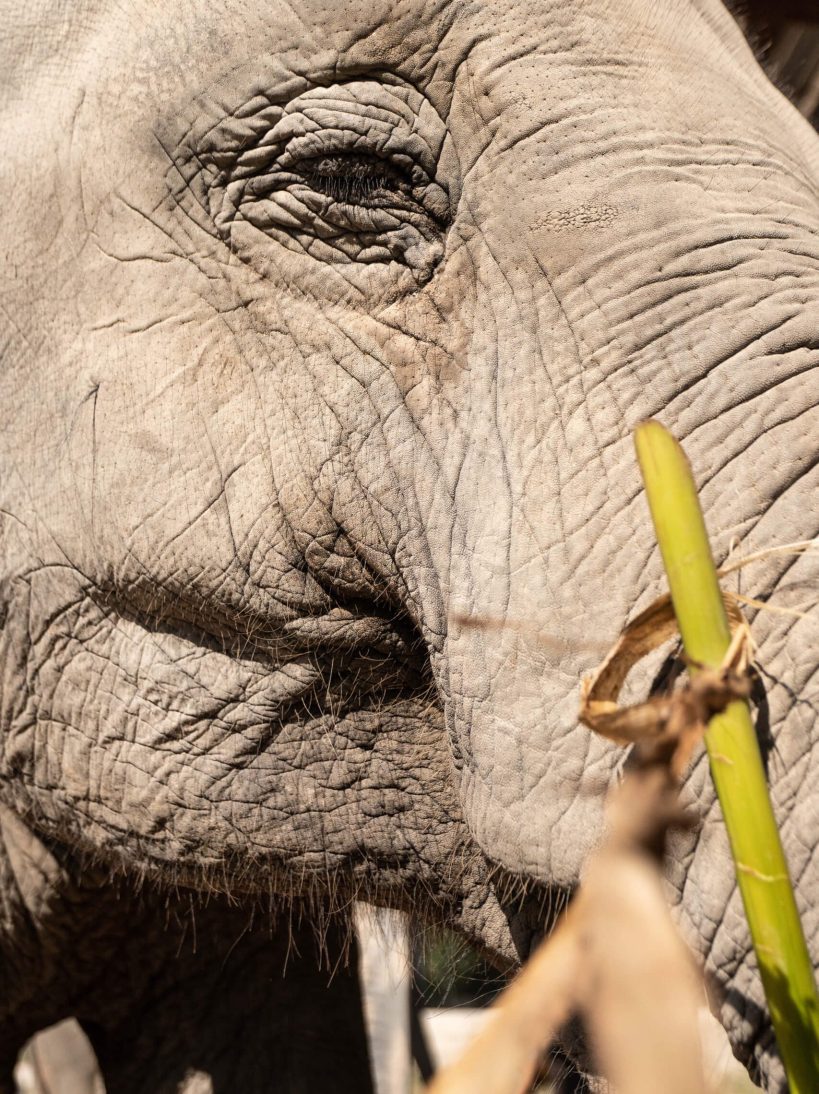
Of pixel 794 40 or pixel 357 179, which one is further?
pixel 794 40

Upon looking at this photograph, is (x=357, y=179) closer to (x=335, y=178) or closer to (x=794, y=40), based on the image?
(x=335, y=178)

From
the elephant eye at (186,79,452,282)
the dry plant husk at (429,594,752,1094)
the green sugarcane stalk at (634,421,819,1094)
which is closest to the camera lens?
the dry plant husk at (429,594,752,1094)

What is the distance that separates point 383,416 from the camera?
4.77 feet

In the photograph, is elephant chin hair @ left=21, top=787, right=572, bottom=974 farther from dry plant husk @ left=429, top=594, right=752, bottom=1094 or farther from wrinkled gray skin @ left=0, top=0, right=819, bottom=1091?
dry plant husk @ left=429, top=594, right=752, bottom=1094

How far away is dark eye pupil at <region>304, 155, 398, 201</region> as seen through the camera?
1480 mm

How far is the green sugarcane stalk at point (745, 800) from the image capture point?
65 centimetres

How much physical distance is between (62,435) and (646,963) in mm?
1263

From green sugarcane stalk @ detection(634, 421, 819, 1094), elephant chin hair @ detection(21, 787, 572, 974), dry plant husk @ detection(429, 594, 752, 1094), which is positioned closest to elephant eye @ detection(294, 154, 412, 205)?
elephant chin hair @ detection(21, 787, 572, 974)

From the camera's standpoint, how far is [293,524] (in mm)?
1503

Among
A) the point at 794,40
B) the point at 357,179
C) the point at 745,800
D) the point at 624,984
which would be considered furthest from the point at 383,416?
the point at 794,40

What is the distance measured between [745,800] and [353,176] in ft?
3.27

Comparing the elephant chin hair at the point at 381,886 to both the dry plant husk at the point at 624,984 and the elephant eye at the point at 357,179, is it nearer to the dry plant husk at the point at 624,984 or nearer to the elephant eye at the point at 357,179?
the elephant eye at the point at 357,179

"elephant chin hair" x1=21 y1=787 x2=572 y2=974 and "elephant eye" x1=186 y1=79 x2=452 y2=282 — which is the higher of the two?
"elephant eye" x1=186 y1=79 x2=452 y2=282

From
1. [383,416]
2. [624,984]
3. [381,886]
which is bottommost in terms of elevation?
[381,886]
